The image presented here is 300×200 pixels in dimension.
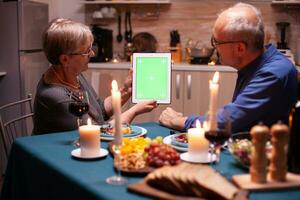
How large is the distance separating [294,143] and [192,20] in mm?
3382

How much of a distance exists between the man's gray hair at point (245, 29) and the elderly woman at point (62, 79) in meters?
0.53

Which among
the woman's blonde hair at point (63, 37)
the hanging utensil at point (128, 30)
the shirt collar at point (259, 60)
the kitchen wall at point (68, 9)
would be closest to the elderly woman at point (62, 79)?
the woman's blonde hair at point (63, 37)

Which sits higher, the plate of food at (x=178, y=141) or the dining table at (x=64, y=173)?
the plate of food at (x=178, y=141)

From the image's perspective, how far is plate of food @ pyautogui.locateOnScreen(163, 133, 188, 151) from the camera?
1.72 metres

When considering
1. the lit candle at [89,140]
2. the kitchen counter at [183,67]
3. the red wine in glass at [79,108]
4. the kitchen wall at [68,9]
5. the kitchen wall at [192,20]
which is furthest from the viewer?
the kitchen wall at [68,9]

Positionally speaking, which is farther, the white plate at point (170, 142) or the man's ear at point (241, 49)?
the man's ear at point (241, 49)

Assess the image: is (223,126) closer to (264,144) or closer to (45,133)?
(264,144)

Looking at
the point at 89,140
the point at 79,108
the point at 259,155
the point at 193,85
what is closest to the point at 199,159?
the point at 259,155

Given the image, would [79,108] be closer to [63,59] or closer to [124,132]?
[124,132]

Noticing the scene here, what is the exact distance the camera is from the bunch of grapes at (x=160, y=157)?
149 centimetres

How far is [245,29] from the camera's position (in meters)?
1.93

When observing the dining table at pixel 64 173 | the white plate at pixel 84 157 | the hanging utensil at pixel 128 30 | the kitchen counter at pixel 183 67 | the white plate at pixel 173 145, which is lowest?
the dining table at pixel 64 173

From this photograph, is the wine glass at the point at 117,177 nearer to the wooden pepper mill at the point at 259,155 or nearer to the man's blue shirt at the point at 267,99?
the wooden pepper mill at the point at 259,155

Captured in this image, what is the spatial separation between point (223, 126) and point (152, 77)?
808mm
